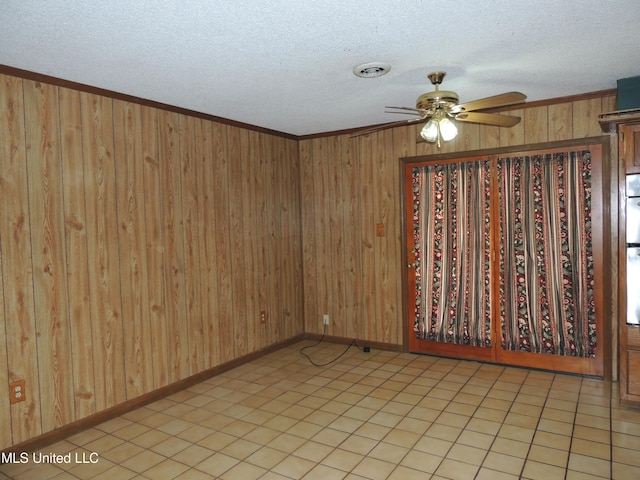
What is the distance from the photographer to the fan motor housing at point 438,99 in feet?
9.27

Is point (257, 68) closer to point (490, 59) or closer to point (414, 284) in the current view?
point (490, 59)

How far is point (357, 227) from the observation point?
5172mm

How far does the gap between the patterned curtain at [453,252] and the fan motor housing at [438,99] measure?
1684mm

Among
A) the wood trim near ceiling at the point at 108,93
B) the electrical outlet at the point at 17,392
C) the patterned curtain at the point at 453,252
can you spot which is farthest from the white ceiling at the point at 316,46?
the electrical outlet at the point at 17,392

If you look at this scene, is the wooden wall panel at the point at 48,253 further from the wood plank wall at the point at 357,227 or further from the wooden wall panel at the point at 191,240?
the wood plank wall at the point at 357,227

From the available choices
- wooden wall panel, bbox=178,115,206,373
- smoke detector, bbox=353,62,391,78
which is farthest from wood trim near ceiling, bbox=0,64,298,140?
smoke detector, bbox=353,62,391,78

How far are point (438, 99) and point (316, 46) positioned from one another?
33.4 inches

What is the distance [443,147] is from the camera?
14.9 feet

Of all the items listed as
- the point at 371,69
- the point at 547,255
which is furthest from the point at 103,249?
the point at 547,255

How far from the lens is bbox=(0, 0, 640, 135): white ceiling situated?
2148 mm

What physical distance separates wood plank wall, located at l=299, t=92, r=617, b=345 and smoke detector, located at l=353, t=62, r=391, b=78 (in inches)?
66.4

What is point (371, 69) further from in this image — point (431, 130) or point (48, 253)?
point (48, 253)

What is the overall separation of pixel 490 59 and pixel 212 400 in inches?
131

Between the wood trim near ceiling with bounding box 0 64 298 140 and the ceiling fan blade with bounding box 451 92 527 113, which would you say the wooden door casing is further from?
the wood trim near ceiling with bounding box 0 64 298 140
